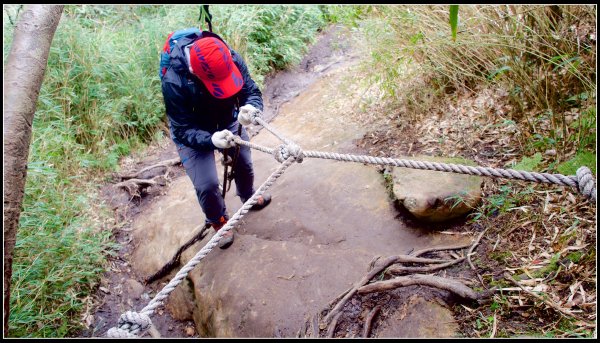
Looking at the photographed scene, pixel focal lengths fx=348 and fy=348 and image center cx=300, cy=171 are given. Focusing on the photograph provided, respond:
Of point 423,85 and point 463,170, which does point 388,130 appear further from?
point 463,170

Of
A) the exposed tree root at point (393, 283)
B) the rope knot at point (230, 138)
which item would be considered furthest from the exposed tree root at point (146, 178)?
the exposed tree root at point (393, 283)

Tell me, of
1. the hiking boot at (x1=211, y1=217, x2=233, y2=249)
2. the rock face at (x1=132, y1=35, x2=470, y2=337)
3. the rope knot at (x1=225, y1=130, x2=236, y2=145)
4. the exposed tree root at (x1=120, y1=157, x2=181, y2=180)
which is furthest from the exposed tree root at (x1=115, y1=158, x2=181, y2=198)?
the rope knot at (x1=225, y1=130, x2=236, y2=145)

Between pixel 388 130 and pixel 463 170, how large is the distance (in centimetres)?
Answer: 266

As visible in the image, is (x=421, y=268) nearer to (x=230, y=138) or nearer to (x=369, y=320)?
(x=369, y=320)

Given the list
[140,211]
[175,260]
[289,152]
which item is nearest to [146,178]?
[140,211]

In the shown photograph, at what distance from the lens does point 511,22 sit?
294 centimetres

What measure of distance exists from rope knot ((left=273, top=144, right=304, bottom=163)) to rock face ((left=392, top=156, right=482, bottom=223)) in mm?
1025

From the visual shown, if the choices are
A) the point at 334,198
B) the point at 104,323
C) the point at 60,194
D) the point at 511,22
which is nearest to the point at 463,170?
the point at 334,198

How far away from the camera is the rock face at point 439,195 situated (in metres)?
2.56

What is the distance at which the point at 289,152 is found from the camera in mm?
2229

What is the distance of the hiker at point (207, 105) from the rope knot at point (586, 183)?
2.05m

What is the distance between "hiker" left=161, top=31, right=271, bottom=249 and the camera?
2.56 m

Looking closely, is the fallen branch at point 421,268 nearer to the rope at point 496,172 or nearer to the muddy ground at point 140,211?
the rope at point 496,172

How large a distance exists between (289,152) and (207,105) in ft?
3.44
